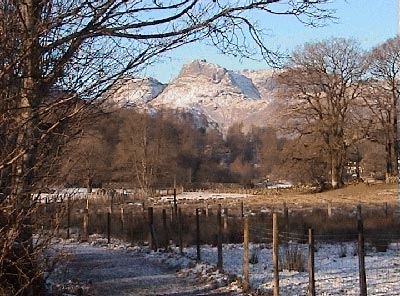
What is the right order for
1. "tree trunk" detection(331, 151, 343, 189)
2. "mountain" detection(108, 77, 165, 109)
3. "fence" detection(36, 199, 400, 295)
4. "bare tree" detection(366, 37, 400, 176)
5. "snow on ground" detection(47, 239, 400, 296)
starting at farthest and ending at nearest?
"tree trunk" detection(331, 151, 343, 189) < "bare tree" detection(366, 37, 400, 176) < "snow on ground" detection(47, 239, 400, 296) < "fence" detection(36, 199, 400, 295) < "mountain" detection(108, 77, 165, 109)

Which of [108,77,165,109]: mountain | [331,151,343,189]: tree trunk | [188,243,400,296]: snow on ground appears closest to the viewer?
[108,77,165,109]: mountain

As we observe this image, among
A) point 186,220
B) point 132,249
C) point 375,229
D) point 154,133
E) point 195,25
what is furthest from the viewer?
point 154,133

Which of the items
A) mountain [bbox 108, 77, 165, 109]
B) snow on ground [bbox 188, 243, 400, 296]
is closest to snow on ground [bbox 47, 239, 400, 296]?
snow on ground [bbox 188, 243, 400, 296]

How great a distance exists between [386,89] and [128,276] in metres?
43.3

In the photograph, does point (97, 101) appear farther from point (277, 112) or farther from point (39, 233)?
point (277, 112)

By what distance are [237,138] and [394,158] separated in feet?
216

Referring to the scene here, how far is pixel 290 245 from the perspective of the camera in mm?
18047

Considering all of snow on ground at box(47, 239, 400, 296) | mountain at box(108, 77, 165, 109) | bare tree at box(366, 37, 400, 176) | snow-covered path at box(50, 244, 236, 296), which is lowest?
snow-covered path at box(50, 244, 236, 296)

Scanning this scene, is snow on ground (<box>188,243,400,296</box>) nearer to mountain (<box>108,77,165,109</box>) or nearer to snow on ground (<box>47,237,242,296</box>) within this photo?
snow on ground (<box>47,237,242,296</box>)

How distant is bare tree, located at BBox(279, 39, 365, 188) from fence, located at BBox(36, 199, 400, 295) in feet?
76.0

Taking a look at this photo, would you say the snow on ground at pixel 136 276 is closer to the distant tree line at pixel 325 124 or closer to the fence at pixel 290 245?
the fence at pixel 290 245

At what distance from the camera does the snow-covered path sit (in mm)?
12461

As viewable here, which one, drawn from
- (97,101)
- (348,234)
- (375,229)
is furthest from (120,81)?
(375,229)

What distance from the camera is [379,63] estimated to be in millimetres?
53781
